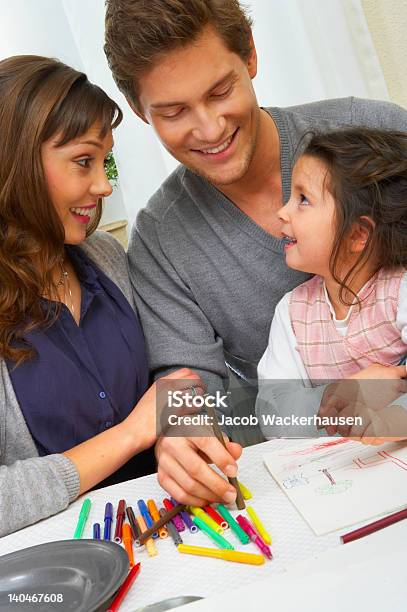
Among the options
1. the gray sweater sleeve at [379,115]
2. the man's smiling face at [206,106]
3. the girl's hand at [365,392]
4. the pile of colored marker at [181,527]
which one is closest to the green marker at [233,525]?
the pile of colored marker at [181,527]

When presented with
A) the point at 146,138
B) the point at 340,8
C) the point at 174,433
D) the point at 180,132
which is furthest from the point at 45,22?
the point at 174,433

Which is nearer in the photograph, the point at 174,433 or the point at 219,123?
the point at 174,433

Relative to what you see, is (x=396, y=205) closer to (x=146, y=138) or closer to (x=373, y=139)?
(x=373, y=139)

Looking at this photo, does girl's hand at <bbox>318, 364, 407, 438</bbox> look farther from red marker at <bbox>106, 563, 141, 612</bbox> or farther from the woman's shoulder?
the woman's shoulder

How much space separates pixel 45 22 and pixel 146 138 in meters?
0.81

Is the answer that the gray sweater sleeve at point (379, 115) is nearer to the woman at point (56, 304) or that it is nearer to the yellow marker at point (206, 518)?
the woman at point (56, 304)

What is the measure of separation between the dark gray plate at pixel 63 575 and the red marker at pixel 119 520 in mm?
72

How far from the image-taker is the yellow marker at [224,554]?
2.33 feet

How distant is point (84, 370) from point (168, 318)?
0.21 meters

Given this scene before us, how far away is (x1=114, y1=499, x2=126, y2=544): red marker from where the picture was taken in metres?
0.81

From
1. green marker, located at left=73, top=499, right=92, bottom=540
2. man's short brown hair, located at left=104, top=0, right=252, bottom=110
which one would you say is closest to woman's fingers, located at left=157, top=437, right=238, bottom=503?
green marker, located at left=73, top=499, right=92, bottom=540

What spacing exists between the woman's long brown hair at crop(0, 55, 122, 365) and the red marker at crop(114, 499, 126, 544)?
0.35 metres

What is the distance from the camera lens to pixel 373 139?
119 cm

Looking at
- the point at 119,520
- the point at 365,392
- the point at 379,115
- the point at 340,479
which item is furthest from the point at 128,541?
the point at 379,115
